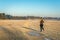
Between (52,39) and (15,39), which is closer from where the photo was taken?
(15,39)

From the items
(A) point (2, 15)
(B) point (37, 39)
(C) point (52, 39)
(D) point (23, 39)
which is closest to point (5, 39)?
(D) point (23, 39)

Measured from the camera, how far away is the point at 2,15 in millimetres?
138250

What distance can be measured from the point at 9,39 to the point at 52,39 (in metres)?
3.37

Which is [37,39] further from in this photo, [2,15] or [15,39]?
[2,15]

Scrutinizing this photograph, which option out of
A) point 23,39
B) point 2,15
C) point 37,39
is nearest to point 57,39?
point 37,39

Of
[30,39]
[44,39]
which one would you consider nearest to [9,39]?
[30,39]

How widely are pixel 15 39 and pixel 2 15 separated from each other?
125 metres

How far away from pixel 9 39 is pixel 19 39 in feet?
2.43

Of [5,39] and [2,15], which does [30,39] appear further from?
[2,15]

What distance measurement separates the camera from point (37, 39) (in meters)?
15.6

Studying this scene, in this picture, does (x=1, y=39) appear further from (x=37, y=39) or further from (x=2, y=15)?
(x=2, y=15)

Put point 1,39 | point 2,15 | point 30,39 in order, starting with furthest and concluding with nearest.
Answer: point 2,15, point 30,39, point 1,39

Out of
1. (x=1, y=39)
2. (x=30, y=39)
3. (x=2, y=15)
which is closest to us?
(x=1, y=39)

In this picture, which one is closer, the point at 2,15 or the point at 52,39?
the point at 52,39
